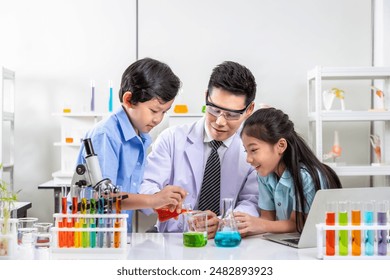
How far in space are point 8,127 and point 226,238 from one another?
128 inches

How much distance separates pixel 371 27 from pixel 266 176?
2.88 m

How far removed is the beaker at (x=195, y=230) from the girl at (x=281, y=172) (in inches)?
8.2

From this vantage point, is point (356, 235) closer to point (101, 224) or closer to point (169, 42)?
point (101, 224)

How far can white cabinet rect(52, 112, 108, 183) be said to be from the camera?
421 cm

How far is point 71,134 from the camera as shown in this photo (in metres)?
4.30

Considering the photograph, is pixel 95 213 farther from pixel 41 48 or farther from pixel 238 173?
pixel 41 48

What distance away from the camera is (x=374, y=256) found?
159 cm

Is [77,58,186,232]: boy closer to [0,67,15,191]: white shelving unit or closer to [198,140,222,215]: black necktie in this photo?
[198,140,222,215]: black necktie

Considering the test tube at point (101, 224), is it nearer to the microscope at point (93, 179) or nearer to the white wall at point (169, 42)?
the microscope at point (93, 179)

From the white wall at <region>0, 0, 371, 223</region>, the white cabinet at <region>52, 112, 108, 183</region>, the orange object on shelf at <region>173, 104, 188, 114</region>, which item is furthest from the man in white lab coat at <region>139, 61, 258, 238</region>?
the white wall at <region>0, 0, 371, 223</region>

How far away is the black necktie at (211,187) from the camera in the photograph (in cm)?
244

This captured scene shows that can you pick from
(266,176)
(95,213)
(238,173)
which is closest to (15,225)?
(95,213)

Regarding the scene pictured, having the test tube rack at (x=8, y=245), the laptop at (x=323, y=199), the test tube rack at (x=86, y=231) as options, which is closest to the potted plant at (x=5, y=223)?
the test tube rack at (x=8, y=245)

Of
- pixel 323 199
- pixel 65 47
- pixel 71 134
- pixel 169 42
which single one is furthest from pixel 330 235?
pixel 65 47
